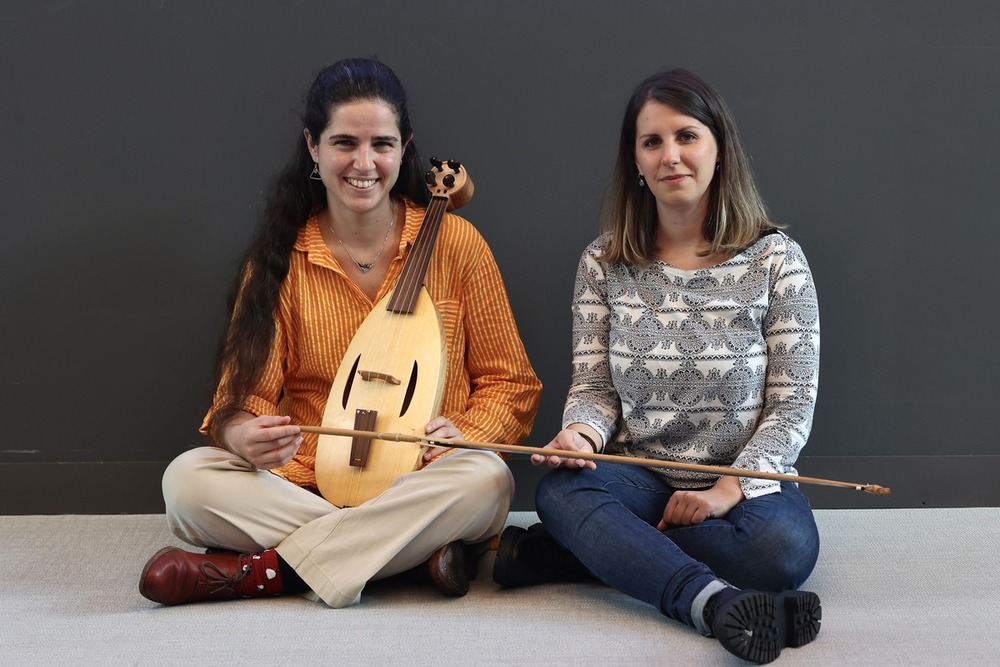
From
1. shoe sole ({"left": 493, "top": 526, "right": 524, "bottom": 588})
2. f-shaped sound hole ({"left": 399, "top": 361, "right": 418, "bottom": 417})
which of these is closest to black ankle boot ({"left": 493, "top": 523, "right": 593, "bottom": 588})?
shoe sole ({"left": 493, "top": 526, "right": 524, "bottom": 588})

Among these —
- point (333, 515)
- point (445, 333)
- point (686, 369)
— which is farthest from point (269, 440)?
point (686, 369)

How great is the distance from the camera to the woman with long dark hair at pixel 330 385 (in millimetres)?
1818

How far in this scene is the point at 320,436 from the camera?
1.98 metres

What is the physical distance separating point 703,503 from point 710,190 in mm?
557

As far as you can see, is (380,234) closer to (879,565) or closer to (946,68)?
(879,565)

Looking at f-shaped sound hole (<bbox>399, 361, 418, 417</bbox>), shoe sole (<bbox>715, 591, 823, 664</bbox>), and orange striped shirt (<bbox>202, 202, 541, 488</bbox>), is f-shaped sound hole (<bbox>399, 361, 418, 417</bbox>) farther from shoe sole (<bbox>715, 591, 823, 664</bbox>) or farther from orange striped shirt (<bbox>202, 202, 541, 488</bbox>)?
shoe sole (<bbox>715, 591, 823, 664</bbox>)

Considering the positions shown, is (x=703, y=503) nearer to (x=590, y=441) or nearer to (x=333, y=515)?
(x=590, y=441)

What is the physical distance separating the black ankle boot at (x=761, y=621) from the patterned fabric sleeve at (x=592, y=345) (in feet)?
1.67

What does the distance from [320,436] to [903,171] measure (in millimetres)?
1345

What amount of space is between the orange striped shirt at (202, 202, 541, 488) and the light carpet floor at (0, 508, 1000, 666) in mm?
315

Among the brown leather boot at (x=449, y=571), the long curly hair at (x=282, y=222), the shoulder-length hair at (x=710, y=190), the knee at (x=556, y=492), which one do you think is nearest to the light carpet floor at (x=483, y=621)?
the brown leather boot at (x=449, y=571)

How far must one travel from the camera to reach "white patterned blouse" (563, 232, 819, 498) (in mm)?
1897

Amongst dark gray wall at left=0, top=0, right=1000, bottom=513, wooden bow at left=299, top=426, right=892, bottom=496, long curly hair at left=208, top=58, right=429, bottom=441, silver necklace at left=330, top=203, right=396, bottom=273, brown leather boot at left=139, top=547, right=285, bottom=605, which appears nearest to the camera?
wooden bow at left=299, top=426, right=892, bottom=496

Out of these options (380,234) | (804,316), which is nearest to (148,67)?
(380,234)
